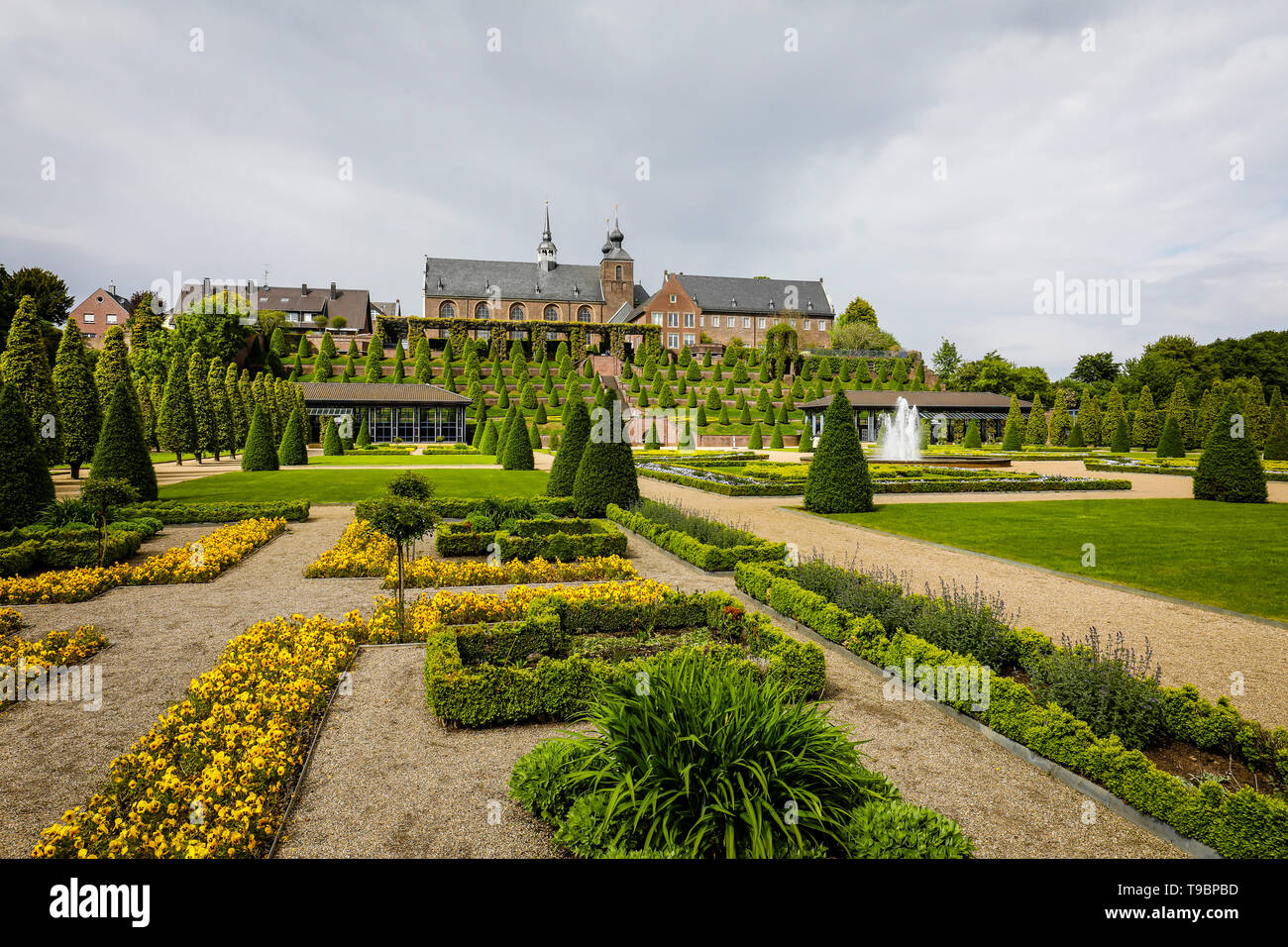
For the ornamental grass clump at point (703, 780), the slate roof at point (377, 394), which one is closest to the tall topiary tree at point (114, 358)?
the slate roof at point (377, 394)

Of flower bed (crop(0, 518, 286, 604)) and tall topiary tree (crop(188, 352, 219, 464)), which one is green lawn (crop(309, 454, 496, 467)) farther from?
flower bed (crop(0, 518, 286, 604))

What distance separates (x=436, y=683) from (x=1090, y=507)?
19687 mm

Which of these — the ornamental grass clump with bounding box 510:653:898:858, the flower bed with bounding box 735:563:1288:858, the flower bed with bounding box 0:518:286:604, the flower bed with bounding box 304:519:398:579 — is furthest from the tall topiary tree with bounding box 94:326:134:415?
the flower bed with bounding box 735:563:1288:858

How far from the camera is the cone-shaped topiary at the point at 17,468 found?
41.0ft

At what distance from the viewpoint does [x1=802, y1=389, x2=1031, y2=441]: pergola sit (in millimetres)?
54219

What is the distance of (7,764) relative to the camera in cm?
Result: 479

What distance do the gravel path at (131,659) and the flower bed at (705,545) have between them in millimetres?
5186

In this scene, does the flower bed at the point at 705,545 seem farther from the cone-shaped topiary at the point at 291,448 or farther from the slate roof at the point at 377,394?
the slate roof at the point at 377,394

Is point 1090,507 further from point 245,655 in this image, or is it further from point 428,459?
point 428,459

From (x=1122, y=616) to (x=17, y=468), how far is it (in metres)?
18.6

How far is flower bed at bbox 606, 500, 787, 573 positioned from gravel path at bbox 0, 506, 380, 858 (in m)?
5.19

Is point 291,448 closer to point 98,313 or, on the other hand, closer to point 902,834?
point 902,834
